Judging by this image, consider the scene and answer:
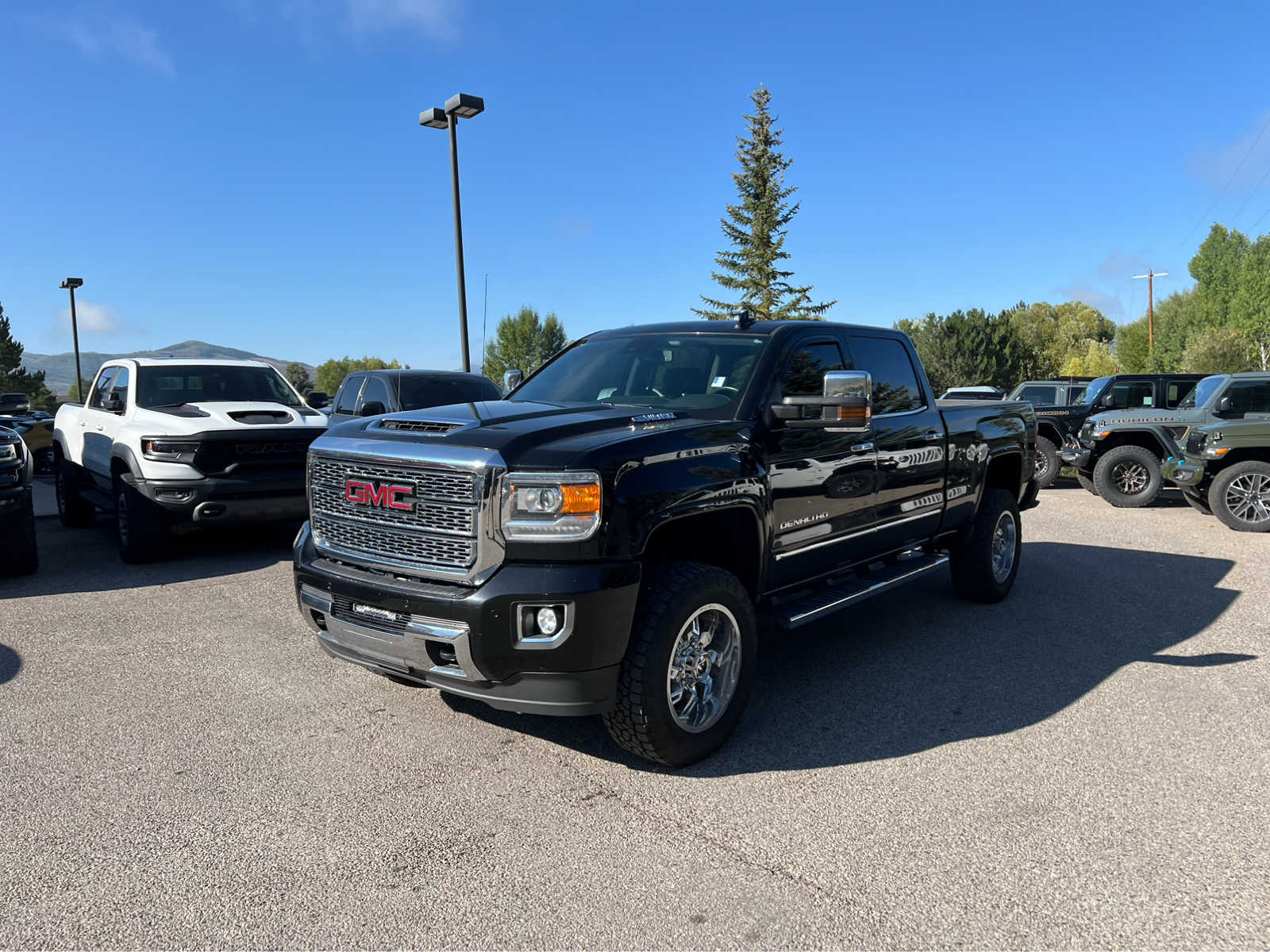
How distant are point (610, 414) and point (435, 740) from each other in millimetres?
1669

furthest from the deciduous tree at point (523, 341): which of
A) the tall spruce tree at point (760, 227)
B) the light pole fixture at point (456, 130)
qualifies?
the light pole fixture at point (456, 130)

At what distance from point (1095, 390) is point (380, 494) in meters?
14.4

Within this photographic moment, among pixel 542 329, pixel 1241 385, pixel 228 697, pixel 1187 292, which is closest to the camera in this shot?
pixel 228 697

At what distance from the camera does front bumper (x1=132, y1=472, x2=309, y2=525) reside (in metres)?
7.82

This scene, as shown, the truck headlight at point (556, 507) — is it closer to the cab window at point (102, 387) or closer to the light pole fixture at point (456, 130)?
the cab window at point (102, 387)

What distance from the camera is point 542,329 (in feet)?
Result: 365

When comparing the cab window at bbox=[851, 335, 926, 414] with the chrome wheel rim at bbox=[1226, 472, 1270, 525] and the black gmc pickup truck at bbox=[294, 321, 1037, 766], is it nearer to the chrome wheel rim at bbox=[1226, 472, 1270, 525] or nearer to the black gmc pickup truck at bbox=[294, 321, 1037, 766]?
the black gmc pickup truck at bbox=[294, 321, 1037, 766]

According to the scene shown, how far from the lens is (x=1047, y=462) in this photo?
1494 cm

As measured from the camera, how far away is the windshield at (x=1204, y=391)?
1151 cm

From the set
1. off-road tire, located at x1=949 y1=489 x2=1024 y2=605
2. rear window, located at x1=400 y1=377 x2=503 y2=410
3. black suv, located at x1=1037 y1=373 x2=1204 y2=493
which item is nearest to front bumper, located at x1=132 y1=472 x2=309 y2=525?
rear window, located at x1=400 y1=377 x2=503 y2=410

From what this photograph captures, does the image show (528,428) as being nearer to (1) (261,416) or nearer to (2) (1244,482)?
(1) (261,416)

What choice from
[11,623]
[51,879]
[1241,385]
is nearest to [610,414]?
[51,879]

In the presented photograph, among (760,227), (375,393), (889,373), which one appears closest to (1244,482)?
(889,373)

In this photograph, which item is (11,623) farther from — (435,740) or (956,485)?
(956,485)
